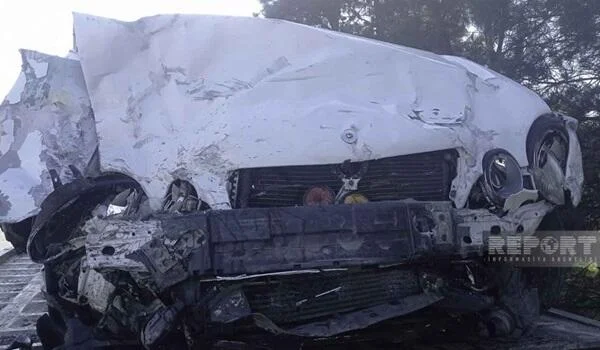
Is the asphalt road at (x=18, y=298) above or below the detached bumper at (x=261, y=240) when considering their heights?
below

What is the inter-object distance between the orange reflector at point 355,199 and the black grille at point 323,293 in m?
0.36

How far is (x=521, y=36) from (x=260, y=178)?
5.66 metres

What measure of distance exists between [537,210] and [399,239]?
0.84 m

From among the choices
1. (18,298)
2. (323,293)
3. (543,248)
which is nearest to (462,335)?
(543,248)

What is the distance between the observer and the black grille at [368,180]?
10.9 ft

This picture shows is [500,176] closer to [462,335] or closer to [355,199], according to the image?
[355,199]

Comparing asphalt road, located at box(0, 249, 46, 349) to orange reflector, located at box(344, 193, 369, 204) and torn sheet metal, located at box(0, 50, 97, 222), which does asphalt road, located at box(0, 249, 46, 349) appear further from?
orange reflector, located at box(344, 193, 369, 204)

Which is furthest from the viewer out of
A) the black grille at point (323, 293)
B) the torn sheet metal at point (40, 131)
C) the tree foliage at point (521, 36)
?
the tree foliage at point (521, 36)

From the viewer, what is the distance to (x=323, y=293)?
3271 mm

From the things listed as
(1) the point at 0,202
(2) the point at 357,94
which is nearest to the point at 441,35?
(2) the point at 357,94

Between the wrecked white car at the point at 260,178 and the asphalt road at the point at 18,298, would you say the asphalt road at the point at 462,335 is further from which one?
the wrecked white car at the point at 260,178

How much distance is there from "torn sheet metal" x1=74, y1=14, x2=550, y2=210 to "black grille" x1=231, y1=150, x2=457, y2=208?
0.09m

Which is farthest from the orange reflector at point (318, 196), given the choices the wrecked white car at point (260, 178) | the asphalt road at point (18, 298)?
the asphalt road at point (18, 298)

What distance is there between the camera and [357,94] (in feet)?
11.6
